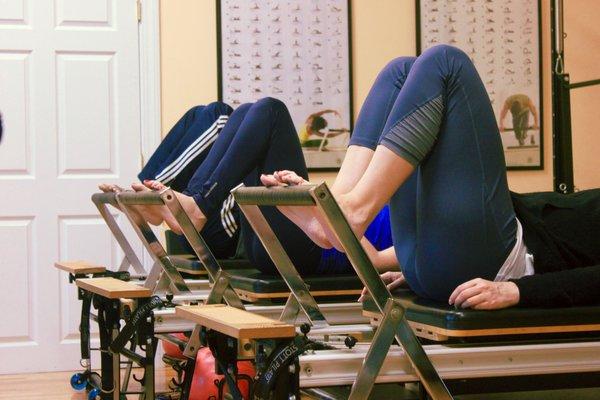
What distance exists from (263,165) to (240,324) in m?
1.12

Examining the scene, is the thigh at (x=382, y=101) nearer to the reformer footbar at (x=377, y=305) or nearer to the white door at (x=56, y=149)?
the reformer footbar at (x=377, y=305)

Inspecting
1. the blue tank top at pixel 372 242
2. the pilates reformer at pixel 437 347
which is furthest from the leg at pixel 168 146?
the pilates reformer at pixel 437 347

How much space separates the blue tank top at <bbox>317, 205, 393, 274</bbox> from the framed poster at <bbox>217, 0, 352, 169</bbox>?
176cm

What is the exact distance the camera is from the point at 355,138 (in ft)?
6.78

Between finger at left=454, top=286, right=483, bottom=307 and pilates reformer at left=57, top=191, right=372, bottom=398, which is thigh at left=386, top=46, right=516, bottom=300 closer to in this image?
finger at left=454, top=286, right=483, bottom=307

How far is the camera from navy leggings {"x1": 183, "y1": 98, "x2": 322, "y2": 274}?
2.66 m

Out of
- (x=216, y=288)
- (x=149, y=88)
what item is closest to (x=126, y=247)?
(x=216, y=288)

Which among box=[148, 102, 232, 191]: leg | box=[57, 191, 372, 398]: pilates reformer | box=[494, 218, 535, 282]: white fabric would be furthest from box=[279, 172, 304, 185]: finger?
box=[148, 102, 232, 191]: leg

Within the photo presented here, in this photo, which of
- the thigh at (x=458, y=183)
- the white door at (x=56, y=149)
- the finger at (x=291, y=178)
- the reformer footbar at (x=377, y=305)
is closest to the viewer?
the reformer footbar at (x=377, y=305)

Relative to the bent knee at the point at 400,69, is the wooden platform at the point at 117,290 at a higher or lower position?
lower

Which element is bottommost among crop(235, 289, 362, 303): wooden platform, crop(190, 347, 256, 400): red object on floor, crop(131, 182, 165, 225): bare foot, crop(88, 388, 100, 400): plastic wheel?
crop(88, 388, 100, 400): plastic wheel

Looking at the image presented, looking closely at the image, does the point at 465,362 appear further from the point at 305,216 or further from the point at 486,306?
the point at 305,216

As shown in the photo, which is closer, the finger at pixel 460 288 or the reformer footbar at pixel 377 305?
the reformer footbar at pixel 377 305

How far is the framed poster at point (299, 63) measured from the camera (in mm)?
4434
